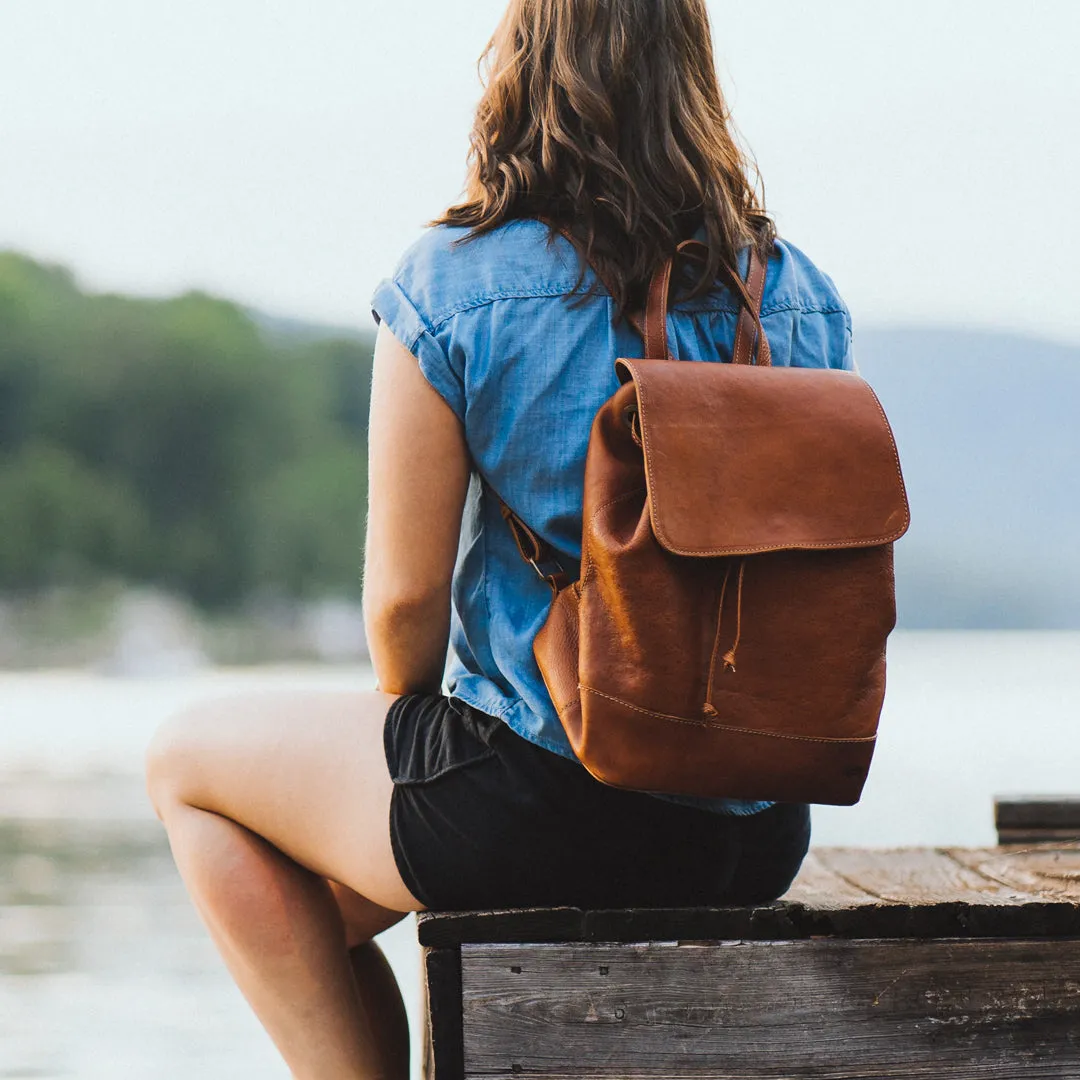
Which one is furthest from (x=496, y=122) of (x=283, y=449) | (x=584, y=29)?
(x=283, y=449)

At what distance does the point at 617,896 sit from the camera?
42.3 inches

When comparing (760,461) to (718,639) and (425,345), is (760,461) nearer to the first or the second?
(718,639)

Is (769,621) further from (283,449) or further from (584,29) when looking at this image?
(283,449)

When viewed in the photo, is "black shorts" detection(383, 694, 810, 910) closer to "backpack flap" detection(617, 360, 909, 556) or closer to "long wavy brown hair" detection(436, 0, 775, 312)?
"backpack flap" detection(617, 360, 909, 556)

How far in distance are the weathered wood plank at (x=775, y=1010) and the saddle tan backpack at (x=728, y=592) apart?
169mm

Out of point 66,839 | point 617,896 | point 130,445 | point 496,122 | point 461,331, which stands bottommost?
point 130,445

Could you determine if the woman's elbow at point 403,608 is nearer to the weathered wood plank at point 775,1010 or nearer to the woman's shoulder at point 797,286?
the weathered wood plank at point 775,1010

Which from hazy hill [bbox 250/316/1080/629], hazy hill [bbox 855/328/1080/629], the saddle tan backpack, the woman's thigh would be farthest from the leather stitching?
hazy hill [bbox 855/328/1080/629]

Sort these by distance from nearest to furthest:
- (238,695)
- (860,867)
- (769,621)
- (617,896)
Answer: (769,621) < (617,896) < (238,695) < (860,867)

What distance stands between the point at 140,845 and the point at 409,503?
116 inches

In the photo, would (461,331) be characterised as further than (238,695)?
No

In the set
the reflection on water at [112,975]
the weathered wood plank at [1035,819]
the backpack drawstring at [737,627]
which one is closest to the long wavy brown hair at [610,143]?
the backpack drawstring at [737,627]

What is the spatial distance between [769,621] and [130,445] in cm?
2512

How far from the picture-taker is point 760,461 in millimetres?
991
